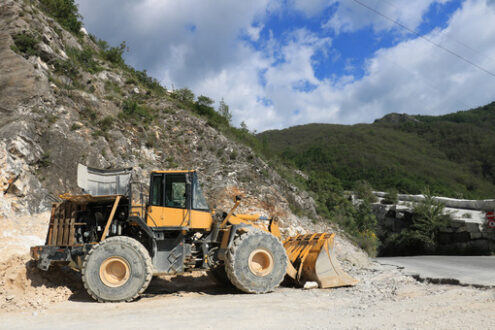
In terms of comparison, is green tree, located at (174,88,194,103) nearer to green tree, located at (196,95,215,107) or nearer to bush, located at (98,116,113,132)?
green tree, located at (196,95,215,107)

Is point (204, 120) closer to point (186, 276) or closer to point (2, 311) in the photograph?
point (186, 276)

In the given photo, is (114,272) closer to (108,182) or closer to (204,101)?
(108,182)

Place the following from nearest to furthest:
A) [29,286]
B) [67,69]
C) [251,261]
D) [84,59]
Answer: [29,286], [251,261], [67,69], [84,59]

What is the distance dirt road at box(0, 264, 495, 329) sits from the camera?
493cm

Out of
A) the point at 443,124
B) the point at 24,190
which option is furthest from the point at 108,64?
the point at 443,124

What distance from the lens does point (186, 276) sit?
995cm

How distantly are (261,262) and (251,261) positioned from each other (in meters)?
0.25

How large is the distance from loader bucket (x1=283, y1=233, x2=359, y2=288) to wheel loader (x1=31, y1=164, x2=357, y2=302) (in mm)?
22

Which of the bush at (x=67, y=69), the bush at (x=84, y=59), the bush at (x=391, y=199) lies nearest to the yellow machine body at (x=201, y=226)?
the bush at (x=67, y=69)

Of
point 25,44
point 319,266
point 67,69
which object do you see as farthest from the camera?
point 67,69

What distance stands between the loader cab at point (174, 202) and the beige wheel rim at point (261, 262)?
4.37 feet

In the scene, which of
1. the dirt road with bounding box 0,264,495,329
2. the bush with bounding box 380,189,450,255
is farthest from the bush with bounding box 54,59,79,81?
the bush with bounding box 380,189,450,255

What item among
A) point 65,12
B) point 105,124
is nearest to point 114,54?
point 65,12

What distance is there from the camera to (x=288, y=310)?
584cm
